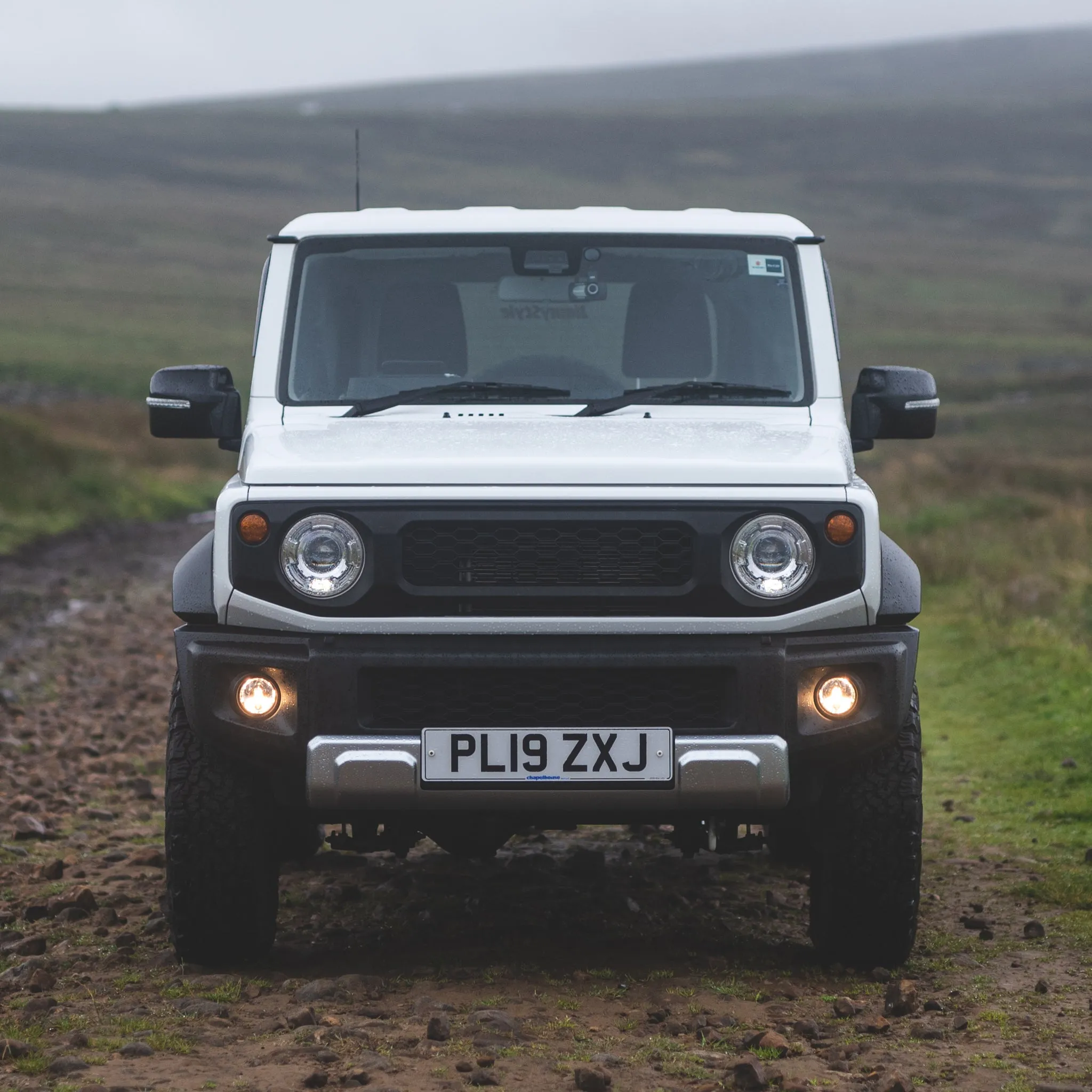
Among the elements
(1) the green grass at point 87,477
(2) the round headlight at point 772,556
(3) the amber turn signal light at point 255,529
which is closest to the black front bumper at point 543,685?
(2) the round headlight at point 772,556

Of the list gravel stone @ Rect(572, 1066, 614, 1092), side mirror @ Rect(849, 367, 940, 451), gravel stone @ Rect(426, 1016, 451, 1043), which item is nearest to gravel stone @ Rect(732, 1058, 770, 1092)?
gravel stone @ Rect(572, 1066, 614, 1092)

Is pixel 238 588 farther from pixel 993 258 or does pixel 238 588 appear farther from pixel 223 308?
pixel 993 258

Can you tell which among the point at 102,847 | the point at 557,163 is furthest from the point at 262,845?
the point at 557,163

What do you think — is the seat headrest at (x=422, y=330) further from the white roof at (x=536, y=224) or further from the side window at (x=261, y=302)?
the side window at (x=261, y=302)

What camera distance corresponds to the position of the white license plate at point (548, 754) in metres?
4.52

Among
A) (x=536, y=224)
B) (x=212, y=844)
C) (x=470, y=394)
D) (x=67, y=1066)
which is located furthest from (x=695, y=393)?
(x=67, y=1066)

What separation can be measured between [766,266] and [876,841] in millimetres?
1995

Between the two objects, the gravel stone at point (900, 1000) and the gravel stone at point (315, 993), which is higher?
the gravel stone at point (315, 993)

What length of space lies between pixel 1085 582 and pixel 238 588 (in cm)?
1010

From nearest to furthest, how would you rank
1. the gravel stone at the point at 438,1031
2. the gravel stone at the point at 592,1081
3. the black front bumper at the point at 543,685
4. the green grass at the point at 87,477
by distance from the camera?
1. the gravel stone at the point at 592,1081
2. the gravel stone at the point at 438,1031
3. the black front bumper at the point at 543,685
4. the green grass at the point at 87,477

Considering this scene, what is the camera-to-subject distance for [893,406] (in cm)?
549

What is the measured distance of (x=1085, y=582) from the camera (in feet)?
44.1

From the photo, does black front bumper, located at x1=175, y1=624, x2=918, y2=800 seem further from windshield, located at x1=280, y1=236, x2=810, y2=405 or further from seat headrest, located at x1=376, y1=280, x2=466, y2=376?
seat headrest, located at x1=376, y1=280, x2=466, y2=376

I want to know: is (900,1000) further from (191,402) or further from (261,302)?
(261,302)
